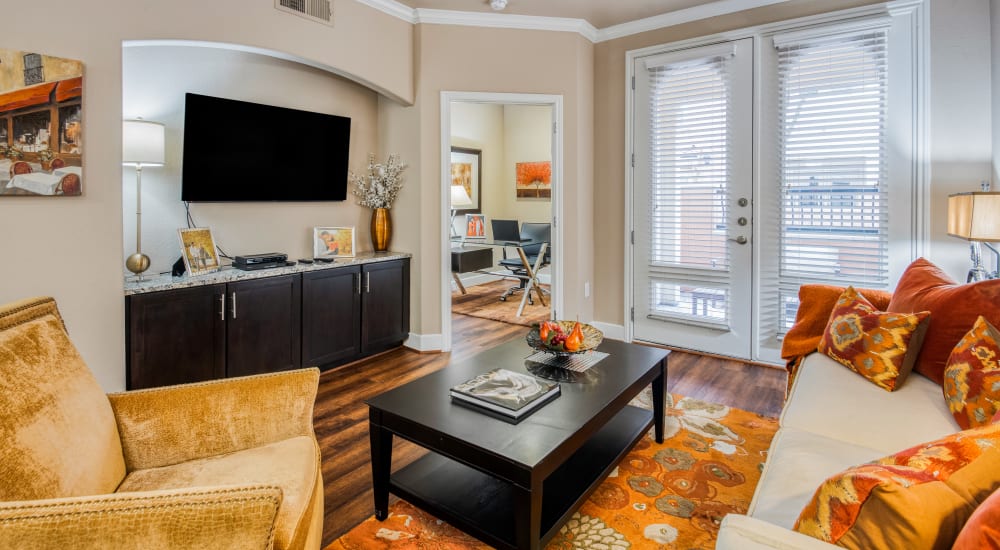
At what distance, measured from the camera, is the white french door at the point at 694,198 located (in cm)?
405

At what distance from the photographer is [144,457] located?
1.59 metres

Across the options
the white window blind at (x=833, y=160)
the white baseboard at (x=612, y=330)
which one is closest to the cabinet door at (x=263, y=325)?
the white baseboard at (x=612, y=330)

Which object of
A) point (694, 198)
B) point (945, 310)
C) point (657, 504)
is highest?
point (694, 198)

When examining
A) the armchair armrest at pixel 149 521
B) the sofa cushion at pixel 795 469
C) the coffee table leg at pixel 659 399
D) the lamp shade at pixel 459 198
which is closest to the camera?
the armchair armrest at pixel 149 521

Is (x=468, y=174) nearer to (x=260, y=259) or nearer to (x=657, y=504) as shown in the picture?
(x=260, y=259)

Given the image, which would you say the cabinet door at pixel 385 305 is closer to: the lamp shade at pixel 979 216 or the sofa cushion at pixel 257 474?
the sofa cushion at pixel 257 474

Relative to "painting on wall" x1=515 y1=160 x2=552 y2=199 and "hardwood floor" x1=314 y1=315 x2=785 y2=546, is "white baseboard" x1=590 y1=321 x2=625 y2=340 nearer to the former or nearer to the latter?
"hardwood floor" x1=314 y1=315 x2=785 y2=546

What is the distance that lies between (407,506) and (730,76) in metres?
3.73

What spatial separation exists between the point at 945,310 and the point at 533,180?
621 centimetres

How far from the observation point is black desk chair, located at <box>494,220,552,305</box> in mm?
6500

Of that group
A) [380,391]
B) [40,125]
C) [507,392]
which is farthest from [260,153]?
[507,392]

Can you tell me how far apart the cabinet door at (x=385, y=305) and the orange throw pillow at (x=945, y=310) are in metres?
3.30

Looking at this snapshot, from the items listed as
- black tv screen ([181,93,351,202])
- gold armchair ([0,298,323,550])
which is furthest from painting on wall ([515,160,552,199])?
gold armchair ([0,298,323,550])

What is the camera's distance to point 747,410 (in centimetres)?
314
